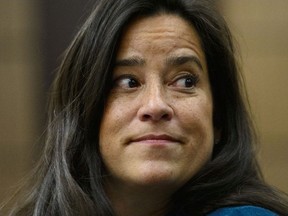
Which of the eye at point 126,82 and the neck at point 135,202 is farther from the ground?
the eye at point 126,82

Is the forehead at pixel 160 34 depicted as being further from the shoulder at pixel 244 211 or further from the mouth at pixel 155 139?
the shoulder at pixel 244 211

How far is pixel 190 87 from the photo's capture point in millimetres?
3752

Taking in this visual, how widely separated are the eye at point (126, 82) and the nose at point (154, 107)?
0.18 ft

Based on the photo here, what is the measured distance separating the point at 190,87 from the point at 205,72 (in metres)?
0.11

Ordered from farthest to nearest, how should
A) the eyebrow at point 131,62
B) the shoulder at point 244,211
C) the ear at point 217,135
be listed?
1. the ear at point 217,135
2. the eyebrow at point 131,62
3. the shoulder at point 244,211

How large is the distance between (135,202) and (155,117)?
13.9 inches

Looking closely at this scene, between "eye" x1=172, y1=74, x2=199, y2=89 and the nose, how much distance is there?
83 millimetres

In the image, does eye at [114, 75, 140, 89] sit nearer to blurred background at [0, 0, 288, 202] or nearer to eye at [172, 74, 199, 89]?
eye at [172, 74, 199, 89]

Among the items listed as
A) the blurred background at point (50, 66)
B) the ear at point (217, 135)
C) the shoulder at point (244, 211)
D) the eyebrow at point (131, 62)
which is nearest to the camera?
the shoulder at point (244, 211)

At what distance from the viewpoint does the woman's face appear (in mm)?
3600

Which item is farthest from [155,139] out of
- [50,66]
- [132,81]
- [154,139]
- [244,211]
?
[50,66]

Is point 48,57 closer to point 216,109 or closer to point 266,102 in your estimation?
point 266,102

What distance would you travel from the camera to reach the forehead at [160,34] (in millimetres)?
3717

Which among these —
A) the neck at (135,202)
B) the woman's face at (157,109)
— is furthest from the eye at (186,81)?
the neck at (135,202)
